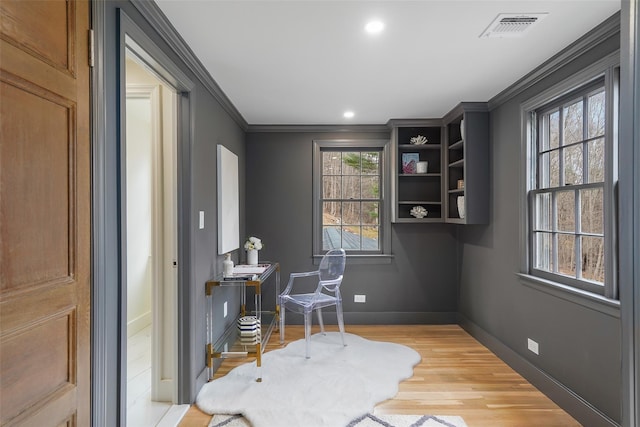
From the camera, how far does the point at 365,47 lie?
7.74ft

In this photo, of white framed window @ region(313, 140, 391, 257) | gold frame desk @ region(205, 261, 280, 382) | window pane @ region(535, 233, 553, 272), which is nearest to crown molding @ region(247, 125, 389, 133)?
white framed window @ region(313, 140, 391, 257)

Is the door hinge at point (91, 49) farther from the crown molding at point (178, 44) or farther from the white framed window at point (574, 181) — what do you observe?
the white framed window at point (574, 181)

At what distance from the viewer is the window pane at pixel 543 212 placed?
284 cm

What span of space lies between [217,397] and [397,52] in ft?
8.95

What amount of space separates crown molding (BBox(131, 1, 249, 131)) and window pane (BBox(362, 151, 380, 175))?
186 centimetres

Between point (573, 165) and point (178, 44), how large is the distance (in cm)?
281

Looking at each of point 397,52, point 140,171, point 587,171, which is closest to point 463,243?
point 587,171

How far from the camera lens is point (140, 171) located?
4047mm

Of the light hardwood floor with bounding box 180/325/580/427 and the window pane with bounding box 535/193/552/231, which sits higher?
the window pane with bounding box 535/193/552/231

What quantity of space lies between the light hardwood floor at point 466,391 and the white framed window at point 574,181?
0.88 metres

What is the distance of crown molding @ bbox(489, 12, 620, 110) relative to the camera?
80.4 inches

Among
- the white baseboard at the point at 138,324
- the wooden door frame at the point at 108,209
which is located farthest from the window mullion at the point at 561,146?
the white baseboard at the point at 138,324

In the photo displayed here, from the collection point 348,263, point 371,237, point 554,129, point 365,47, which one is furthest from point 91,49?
point 371,237

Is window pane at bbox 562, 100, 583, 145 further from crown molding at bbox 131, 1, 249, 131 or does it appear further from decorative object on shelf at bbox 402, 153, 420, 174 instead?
crown molding at bbox 131, 1, 249, 131
